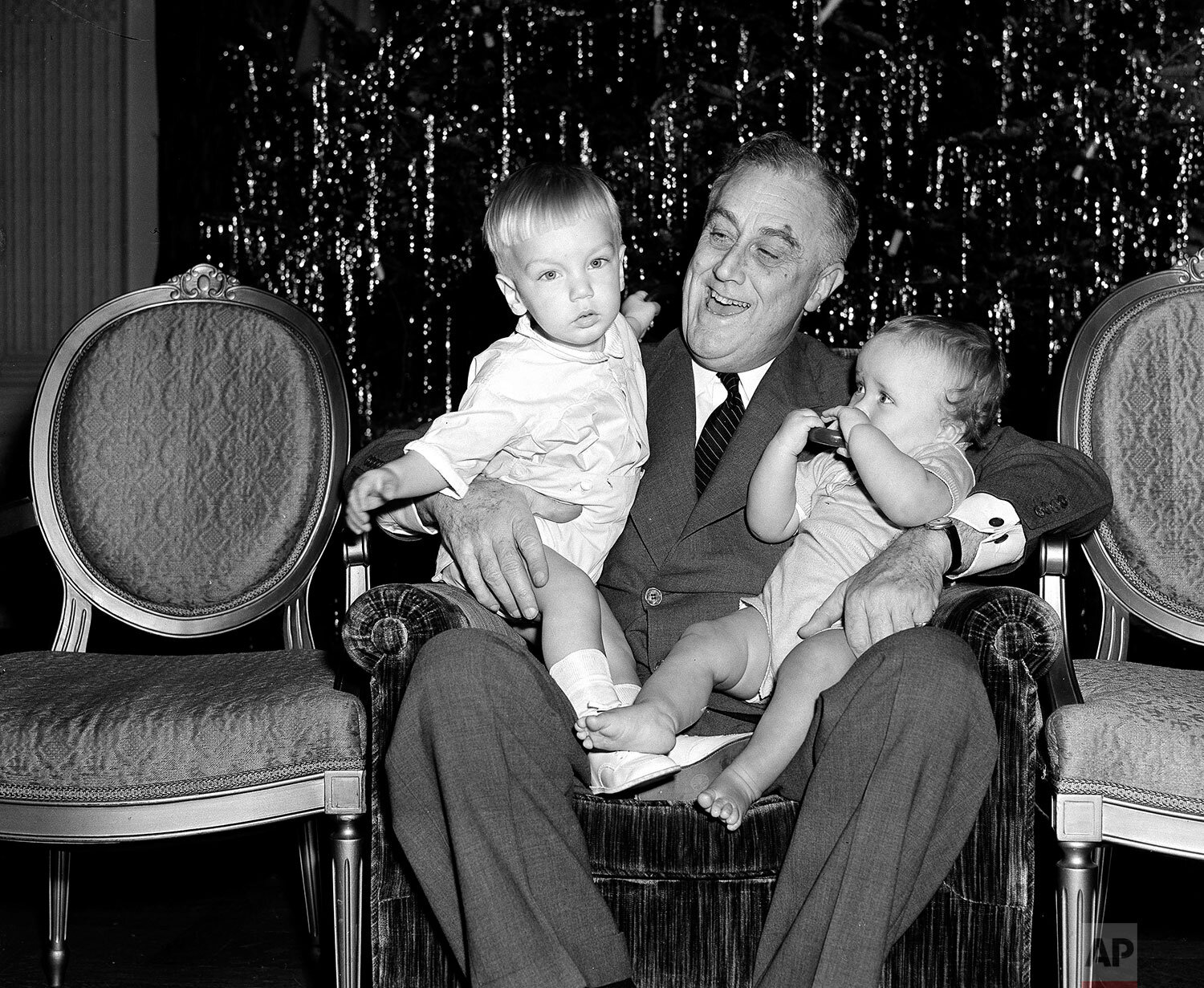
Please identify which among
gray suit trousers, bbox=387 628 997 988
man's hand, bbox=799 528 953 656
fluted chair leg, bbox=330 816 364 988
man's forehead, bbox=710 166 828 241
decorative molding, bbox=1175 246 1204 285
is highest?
man's forehead, bbox=710 166 828 241

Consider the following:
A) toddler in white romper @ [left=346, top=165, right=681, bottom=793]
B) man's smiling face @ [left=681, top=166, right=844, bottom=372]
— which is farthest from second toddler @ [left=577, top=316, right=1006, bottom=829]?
man's smiling face @ [left=681, top=166, right=844, bottom=372]

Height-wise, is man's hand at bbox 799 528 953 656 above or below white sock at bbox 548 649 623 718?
above

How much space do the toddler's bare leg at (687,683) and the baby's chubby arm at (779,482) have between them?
16 centimetres

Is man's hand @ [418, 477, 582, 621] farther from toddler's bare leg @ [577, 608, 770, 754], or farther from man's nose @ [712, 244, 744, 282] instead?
man's nose @ [712, 244, 744, 282]

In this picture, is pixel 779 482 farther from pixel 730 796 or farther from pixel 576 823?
pixel 576 823

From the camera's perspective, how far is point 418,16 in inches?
153

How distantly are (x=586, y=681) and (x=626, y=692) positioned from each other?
12 cm

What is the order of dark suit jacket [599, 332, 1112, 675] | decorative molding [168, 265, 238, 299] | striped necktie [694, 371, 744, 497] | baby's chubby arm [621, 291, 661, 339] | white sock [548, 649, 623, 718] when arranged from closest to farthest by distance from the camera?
1. white sock [548, 649, 623, 718]
2. dark suit jacket [599, 332, 1112, 675]
3. striped necktie [694, 371, 744, 497]
4. baby's chubby arm [621, 291, 661, 339]
5. decorative molding [168, 265, 238, 299]

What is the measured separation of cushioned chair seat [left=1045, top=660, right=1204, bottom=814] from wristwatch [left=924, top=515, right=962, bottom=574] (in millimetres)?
266

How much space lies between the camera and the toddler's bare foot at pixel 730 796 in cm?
161

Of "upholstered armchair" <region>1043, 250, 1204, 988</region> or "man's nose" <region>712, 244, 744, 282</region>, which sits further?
"upholstered armchair" <region>1043, 250, 1204, 988</region>

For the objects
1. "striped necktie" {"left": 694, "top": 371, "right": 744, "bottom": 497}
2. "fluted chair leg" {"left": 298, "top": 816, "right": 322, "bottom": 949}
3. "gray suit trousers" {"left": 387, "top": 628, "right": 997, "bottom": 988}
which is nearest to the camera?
"gray suit trousers" {"left": 387, "top": 628, "right": 997, "bottom": 988}

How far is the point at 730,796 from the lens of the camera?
1.64 metres

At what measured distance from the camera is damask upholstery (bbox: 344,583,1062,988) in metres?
1.63
